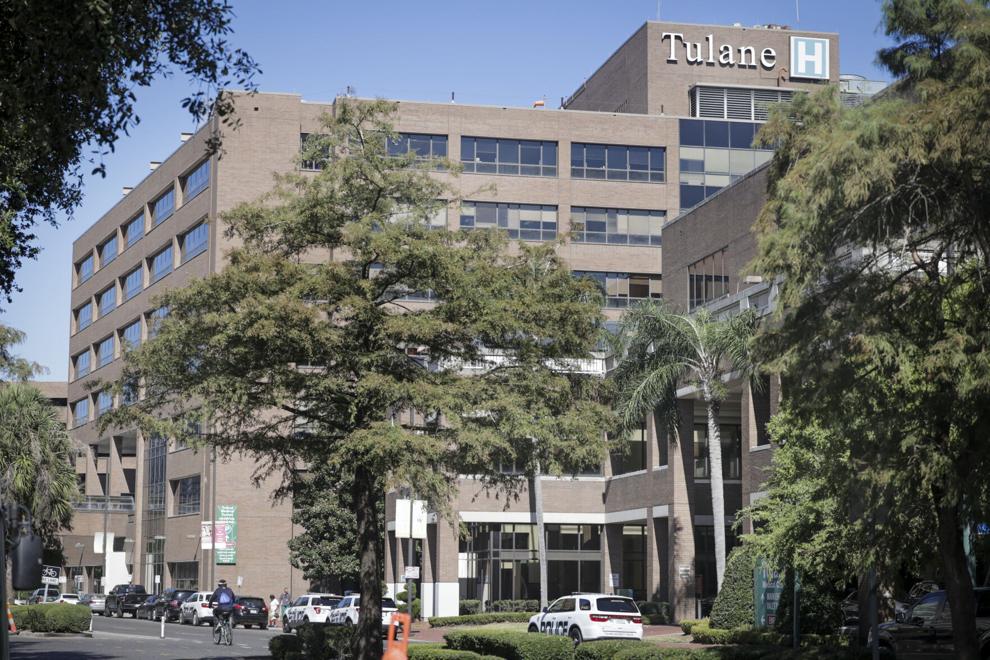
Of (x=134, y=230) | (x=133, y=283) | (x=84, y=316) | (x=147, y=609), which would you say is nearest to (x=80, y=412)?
→ (x=84, y=316)

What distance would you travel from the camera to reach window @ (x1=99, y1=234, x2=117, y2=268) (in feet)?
327

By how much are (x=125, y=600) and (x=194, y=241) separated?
2232cm

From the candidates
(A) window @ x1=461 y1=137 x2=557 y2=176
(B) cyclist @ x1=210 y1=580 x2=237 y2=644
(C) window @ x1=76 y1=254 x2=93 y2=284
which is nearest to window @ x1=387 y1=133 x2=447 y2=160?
(A) window @ x1=461 y1=137 x2=557 y2=176

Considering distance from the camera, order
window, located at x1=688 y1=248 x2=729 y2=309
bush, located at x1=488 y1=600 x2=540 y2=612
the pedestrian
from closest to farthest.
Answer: window, located at x1=688 y1=248 x2=729 y2=309, bush, located at x1=488 y1=600 x2=540 y2=612, the pedestrian

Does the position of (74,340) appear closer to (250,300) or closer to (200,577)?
(200,577)

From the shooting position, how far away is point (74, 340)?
107 metres

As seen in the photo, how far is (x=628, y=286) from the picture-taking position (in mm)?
77188

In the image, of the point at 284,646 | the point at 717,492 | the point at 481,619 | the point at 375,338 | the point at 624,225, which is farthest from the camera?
the point at 624,225

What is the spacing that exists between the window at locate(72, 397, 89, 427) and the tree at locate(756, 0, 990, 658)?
90429 mm

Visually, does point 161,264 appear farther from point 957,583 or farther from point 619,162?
point 957,583

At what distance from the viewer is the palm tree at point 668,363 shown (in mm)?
42500

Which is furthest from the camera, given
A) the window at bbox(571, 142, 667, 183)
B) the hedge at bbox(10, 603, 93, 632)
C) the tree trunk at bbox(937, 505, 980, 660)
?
the window at bbox(571, 142, 667, 183)

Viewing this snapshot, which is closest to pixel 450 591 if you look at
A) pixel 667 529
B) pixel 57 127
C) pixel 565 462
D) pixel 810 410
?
pixel 667 529

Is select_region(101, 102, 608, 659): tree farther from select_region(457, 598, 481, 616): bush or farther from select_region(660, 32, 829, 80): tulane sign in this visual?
select_region(660, 32, 829, 80): tulane sign
